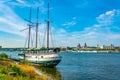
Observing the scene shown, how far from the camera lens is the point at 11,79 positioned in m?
26.6

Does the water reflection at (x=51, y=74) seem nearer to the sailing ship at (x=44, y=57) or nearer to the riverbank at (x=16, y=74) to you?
the riverbank at (x=16, y=74)

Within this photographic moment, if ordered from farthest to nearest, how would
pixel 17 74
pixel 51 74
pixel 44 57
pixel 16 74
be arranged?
1. pixel 44 57
2. pixel 51 74
3. pixel 17 74
4. pixel 16 74

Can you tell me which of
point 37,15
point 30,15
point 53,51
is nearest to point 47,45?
point 53,51

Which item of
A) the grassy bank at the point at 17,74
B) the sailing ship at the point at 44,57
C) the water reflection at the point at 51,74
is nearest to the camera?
the grassy bank at the point at 17,74

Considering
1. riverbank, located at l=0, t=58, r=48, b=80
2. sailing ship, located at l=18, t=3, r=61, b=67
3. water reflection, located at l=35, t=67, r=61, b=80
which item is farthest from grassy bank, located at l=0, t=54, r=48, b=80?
sailing ship, located at l=18, t=3, r=61, b=67

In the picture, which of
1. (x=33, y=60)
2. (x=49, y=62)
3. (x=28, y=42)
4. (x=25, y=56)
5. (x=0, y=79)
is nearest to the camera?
(x=0, y=79)

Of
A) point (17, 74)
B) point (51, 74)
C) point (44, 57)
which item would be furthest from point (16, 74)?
point (44, 57)

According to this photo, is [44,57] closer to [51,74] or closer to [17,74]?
[51,74]

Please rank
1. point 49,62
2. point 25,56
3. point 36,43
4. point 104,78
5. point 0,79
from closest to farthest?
point 0,79 → point 104,78 → point 49,62 → point 25,56 → point 36,43

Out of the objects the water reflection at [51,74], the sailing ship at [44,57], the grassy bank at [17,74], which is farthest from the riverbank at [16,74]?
the sailing ship at [44,57]

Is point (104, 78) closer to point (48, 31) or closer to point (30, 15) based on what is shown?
point (48, 31)

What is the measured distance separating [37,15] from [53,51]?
34388mm

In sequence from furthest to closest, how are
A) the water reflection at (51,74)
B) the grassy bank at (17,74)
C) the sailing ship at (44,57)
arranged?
the sailing ship at (44,57)
the water reflection at (51,74)
the grassy bank at (17,74)

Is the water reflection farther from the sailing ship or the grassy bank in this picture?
the sailing ship
